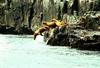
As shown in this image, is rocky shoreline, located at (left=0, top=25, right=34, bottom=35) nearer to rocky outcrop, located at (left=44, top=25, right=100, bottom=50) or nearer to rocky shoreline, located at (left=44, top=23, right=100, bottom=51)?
rocky outcrop, located at (left=44, top=25, right=100, bottom=50)

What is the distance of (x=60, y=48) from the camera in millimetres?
30250

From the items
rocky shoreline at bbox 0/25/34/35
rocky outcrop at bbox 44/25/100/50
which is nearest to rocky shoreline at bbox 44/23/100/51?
rocky outcrop at bbox 44/25/100/50

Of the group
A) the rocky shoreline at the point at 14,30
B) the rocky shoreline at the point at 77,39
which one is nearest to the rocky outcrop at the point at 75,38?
the rocky shoreline at the point at 77,39

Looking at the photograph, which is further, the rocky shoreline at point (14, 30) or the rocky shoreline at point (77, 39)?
the rocky shoreline at point (14, 30)

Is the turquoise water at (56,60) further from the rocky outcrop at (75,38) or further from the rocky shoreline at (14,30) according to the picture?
the rocky shoreline at (14,30)

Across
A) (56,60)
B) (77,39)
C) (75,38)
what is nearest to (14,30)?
(75,38)

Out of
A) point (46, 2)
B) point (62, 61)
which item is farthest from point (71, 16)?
point (62, 61)

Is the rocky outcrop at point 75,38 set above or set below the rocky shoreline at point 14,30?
above

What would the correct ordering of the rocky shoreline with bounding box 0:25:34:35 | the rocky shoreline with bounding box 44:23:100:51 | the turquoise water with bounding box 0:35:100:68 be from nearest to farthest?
1. the turquoise water with bounding box 0:35:100:68
2. the rocky shoreline with bounding box 44:23:100:51
3. the rocky shoreline with bounding box 0:25:34:35

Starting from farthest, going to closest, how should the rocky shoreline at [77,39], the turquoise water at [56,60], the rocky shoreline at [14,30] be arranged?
the rocky shoreline at [14,30] < the rocky shoreline at [77,39] < the turquoise water at [56,60]

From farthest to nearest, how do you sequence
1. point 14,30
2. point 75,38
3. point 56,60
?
point 14,30, point 75,38, point 56,60

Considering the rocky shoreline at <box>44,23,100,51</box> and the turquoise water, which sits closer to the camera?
the turquoise water

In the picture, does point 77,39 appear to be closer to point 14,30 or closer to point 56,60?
point 56,60

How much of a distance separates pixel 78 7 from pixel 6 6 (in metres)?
22.1
